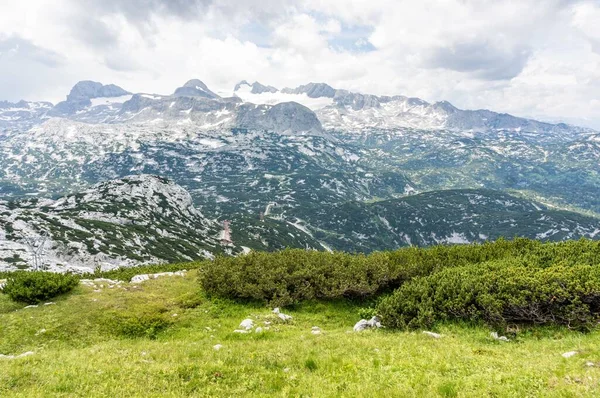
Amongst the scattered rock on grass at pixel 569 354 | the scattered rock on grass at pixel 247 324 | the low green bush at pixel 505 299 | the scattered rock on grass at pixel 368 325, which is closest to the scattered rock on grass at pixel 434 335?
the low green bush at pixel 505 299

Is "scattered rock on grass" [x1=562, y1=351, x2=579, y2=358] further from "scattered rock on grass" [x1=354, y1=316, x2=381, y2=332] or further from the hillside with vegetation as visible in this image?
"scattered rock on grass" [x1=354, y1=316, x2=381, y2=332]

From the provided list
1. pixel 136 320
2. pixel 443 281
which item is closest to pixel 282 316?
pixel 136 320

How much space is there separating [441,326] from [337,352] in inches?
285

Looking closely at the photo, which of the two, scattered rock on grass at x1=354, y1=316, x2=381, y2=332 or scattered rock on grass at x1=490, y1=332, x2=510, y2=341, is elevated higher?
scattered rock on grass at x1=490, y1=332, x2=510, y2=341

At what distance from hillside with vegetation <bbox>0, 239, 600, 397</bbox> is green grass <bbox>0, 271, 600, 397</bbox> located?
66 mm

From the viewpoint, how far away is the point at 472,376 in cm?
1058

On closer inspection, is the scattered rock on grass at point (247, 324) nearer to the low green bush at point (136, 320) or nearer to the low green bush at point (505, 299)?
the low green bush at point (136, 320)

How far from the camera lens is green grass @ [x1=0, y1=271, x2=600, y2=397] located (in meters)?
10.1

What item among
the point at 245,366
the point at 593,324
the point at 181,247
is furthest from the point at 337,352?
the point at 181,247

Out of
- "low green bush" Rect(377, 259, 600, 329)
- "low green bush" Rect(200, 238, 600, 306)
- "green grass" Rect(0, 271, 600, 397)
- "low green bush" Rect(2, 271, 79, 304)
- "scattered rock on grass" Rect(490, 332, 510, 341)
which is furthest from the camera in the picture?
"low green bush" Rect(200, 238, 600, 306)

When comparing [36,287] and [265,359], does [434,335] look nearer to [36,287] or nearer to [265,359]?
[265,359]

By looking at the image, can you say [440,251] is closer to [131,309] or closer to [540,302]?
[540,302]

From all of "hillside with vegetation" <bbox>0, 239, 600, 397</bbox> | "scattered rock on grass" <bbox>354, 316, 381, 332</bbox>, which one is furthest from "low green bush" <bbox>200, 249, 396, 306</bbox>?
"scattered rock on grass" <bbox>354, 316, 381, 332</bbox>

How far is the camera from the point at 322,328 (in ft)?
68.1
